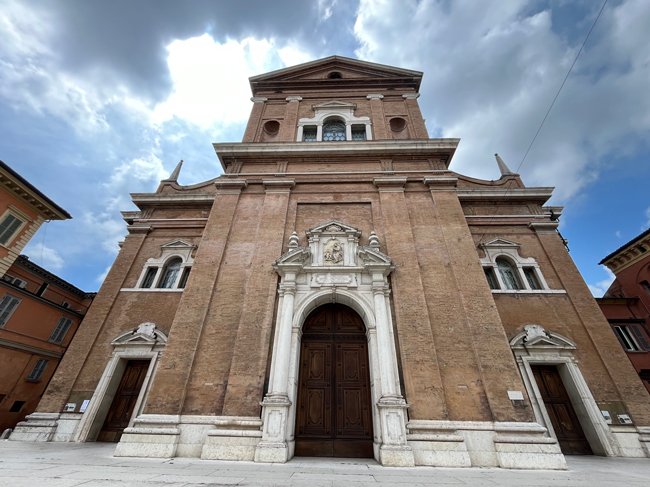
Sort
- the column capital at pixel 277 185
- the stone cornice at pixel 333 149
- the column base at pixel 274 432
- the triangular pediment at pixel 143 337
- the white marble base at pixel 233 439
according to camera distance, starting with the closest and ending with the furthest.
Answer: the column base at pixel 274 432 < the white marble base at pixel 233 439 < the triangular pediment at pixel 143 337 < the column capital at pixel 277 185 < the stone cornice at pixel 333 149

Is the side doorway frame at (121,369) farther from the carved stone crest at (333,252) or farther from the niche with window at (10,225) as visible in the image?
the niche with window at (10,225)

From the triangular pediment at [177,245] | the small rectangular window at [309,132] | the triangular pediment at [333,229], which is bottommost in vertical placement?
the triangular pediment at [333,229]

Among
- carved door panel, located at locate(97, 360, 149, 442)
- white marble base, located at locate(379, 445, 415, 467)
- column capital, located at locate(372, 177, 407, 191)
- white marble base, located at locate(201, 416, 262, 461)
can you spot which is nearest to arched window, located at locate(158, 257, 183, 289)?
carved door panel, located at locate(97, 360, 149, 442)

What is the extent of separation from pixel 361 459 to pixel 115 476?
5.58 m

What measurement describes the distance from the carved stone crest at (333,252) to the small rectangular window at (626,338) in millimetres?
18150

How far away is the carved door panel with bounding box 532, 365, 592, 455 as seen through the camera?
395 inches

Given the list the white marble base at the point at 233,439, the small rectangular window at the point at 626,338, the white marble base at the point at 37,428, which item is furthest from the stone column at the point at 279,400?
the small rectangular window at the point at 626,338

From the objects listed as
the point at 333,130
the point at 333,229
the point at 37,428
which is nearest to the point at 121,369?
the point at 37,428

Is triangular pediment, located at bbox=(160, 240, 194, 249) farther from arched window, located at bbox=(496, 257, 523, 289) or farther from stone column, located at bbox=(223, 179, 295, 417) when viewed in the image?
arched window, located at bbox=(496, 257, 523, 289)

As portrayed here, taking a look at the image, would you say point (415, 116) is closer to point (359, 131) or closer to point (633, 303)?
point (359, 131)

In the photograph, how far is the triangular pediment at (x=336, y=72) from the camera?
17.6 m

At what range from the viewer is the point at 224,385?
8.62 meters

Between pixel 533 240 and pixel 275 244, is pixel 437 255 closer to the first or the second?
pixel 275 244

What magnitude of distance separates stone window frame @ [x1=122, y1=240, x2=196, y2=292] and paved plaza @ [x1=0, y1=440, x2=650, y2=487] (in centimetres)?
690
